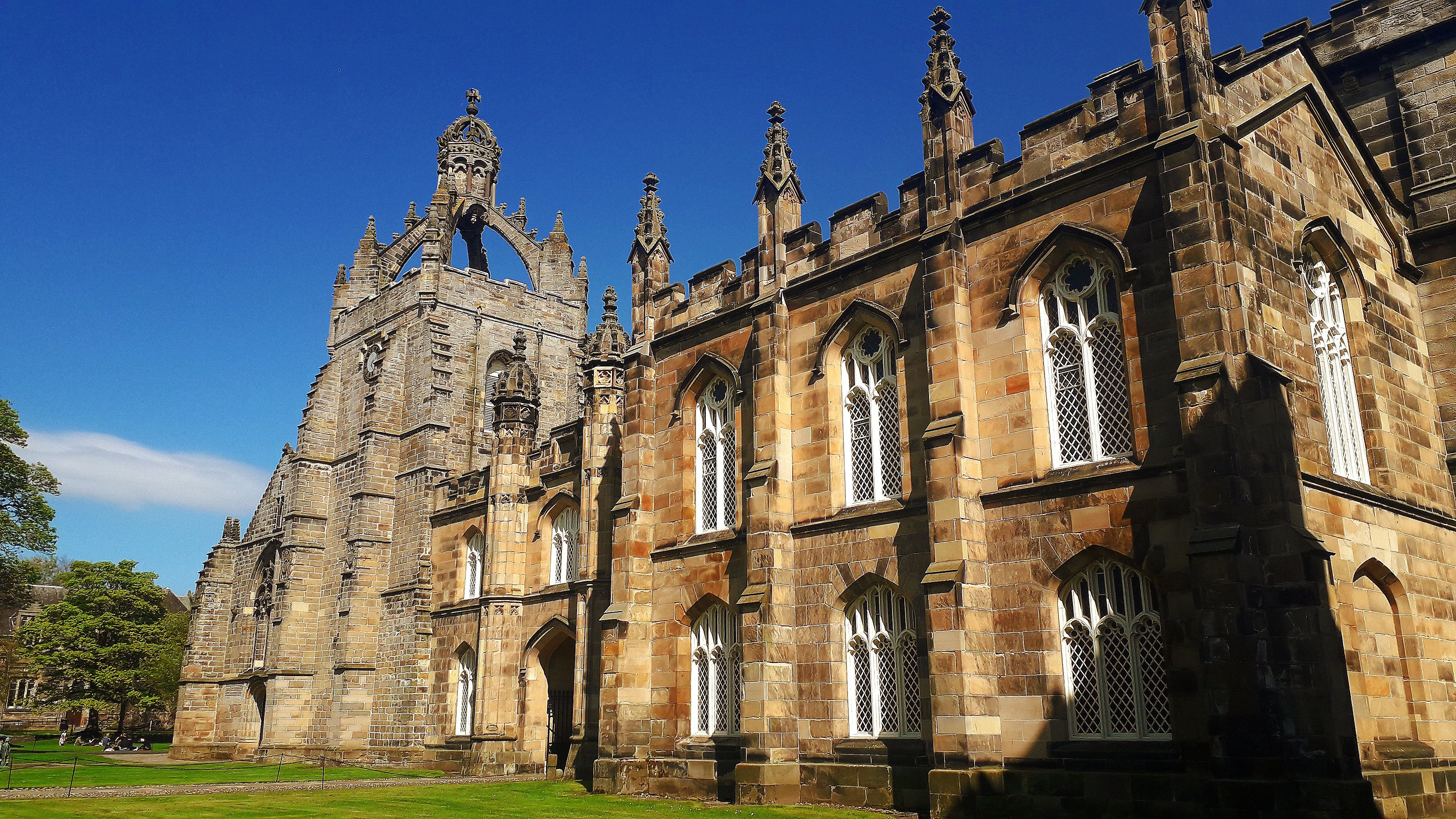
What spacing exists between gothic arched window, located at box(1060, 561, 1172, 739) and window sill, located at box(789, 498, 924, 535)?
3.25 m

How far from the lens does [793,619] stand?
20281mm

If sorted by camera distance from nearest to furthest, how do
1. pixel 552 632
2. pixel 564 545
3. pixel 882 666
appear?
pixel 882 666
pixel 552 632
pixel 564 545

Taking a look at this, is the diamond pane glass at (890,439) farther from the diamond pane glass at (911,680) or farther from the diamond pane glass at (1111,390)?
the diamond pane glass at (1111,390)

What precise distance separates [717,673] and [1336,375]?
1322 cm

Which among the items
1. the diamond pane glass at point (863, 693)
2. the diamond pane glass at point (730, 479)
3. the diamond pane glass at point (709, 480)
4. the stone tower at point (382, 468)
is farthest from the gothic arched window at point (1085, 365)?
the stone tower at point (382, 468)

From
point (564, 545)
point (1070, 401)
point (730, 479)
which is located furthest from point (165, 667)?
point (1070, 401)

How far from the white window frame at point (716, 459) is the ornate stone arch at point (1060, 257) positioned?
7.24 meters

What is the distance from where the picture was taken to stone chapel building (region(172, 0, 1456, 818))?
1411cm

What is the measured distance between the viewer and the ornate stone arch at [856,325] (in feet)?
64.9

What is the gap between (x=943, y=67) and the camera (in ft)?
64.4

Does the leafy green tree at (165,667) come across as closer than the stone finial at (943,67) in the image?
No

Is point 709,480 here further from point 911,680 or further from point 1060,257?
point 1060,257

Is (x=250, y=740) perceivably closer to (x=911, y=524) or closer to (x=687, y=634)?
(x=687, y=634)

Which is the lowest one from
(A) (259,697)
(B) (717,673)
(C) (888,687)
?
(A) (259,697)
